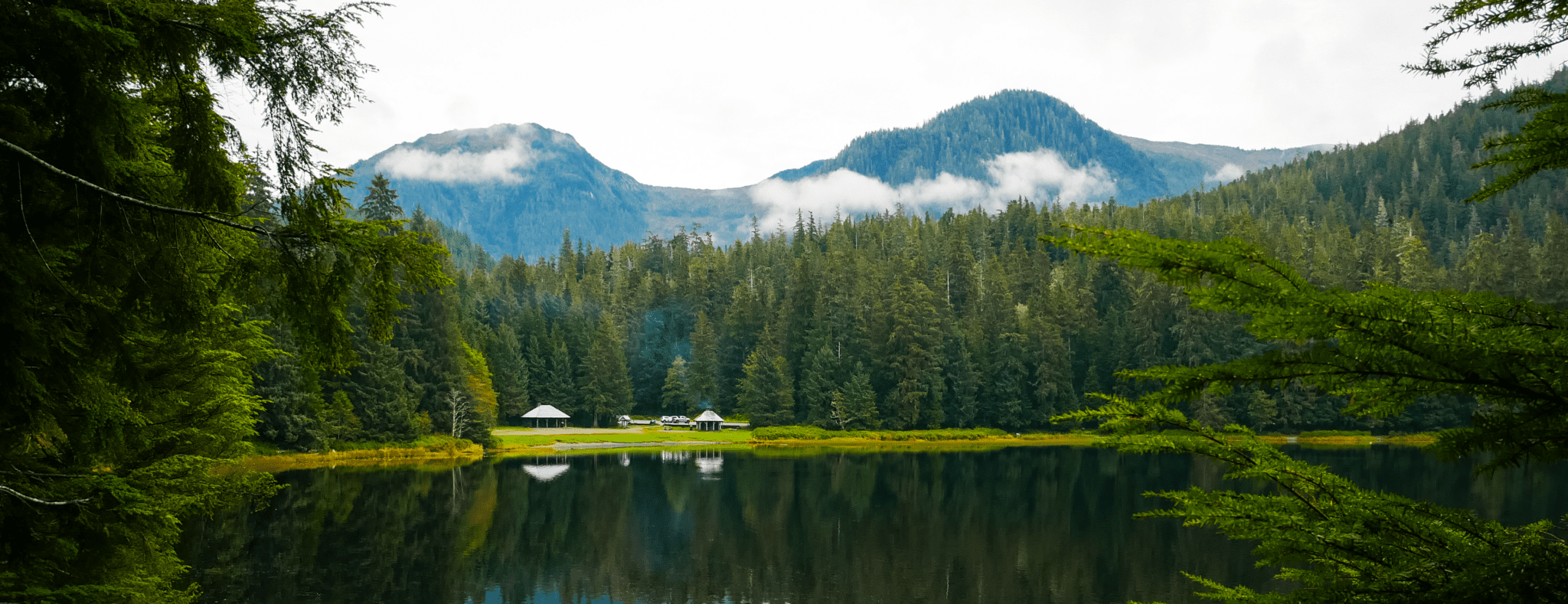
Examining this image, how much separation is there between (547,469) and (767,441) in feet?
74.5

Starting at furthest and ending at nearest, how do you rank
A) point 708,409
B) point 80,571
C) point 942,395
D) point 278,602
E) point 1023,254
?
point 1023,254 → point 708,409 → point 942,395 → point 278,602 → point 80,571

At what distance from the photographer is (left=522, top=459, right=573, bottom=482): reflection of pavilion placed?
44.6 metres

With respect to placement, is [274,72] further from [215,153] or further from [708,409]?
[708,409]

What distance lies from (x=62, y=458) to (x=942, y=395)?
67376 mm

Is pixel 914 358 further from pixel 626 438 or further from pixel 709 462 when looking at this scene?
pixel 709 462

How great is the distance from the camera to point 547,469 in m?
48.8

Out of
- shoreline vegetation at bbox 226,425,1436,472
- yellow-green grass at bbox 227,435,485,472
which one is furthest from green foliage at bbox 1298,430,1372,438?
yellow-green grass at bbox 227,435,485,472

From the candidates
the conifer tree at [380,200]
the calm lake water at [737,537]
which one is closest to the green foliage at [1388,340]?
the calm lake water at [737,537]

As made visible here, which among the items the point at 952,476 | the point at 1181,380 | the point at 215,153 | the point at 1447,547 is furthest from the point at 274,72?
the point at 952,476

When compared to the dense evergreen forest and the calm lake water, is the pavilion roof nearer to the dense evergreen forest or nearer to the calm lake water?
the dense evergreen forest

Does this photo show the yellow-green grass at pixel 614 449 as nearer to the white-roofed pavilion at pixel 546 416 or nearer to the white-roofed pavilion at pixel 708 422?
the white-roofed pavilion at pixel 708 422

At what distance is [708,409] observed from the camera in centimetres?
8262

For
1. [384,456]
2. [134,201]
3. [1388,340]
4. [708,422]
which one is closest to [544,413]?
[708,422]

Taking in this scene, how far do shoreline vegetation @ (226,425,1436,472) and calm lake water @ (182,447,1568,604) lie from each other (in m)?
9.92
